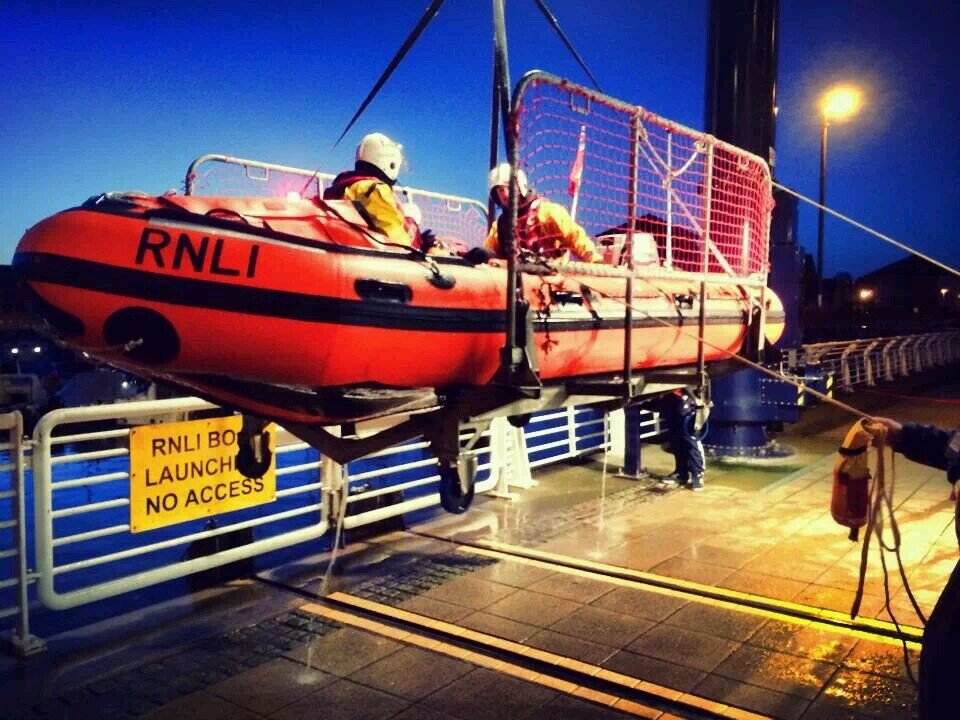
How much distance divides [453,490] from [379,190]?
170 centimetres

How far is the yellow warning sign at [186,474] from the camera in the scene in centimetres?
452

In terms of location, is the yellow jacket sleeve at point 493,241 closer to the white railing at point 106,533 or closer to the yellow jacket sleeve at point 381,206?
the yellow jacket sleeve at point 381,206

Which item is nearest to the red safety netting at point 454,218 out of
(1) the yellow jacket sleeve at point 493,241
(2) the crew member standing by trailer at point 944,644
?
(1) the yellow jacket sleeve at point 493,241

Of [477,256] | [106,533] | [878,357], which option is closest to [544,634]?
[477,256]

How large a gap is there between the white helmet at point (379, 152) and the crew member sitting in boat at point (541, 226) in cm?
63

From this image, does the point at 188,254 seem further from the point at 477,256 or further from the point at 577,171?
the point at 577,171

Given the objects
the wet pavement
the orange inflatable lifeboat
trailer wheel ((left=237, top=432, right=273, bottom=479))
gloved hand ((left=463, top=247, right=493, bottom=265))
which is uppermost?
gloved hand ((left=463, top=247, right=493, bottom=265))

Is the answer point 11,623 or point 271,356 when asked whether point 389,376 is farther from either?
point 11,623

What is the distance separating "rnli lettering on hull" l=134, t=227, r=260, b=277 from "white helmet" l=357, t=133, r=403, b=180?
1088 millimetres

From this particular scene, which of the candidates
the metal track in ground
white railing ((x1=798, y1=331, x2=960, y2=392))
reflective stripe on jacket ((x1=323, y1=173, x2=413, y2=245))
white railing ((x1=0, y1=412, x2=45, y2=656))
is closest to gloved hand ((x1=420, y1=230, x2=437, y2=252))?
reflective stripe on jacket ((x1=323, y1=173, x2=413, y2=245))

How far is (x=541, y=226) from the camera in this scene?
14.5 feet

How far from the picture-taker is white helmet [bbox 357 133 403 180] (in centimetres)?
409

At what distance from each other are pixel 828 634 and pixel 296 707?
9.31 ft

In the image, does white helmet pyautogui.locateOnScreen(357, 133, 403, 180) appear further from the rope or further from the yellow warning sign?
the rope
